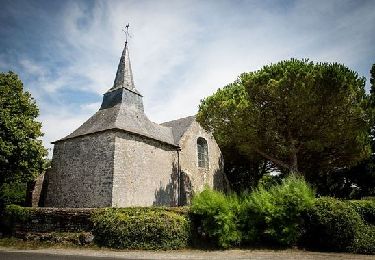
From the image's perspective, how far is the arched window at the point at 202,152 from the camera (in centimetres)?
2439

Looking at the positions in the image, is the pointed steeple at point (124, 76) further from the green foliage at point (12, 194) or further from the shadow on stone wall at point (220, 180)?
the green foliage at point (12, 194)

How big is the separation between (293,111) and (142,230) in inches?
479

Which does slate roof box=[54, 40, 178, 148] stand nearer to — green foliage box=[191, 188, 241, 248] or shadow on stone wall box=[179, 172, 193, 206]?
shadow on stone wall box=[179, 172, 193, 206]

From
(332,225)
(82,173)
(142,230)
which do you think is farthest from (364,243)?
(82,173)

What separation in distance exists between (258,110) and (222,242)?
9.99 metres

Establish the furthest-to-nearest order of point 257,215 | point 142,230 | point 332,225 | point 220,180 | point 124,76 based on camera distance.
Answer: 1. point 220,180
2. point 124,76
3. point 257,215
4. point 142,230
5. point 332,225

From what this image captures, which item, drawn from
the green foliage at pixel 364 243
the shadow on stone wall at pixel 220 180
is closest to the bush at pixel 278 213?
the green foliage at pixel 364 243

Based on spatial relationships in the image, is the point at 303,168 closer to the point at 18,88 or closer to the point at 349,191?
the point at 349,191

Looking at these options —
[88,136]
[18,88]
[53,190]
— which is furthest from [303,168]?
[18,88]

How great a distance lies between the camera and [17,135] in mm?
17109

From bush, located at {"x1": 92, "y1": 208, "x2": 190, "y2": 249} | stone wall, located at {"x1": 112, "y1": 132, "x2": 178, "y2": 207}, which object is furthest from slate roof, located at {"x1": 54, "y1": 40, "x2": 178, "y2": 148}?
bush, located at {"x1": 92, "y1": 208, "x2": 190, "y2": 249}

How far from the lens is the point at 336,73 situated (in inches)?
677

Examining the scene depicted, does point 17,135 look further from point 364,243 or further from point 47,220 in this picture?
point 364,243

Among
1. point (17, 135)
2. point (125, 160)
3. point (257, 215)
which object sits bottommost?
point (257, 215)
